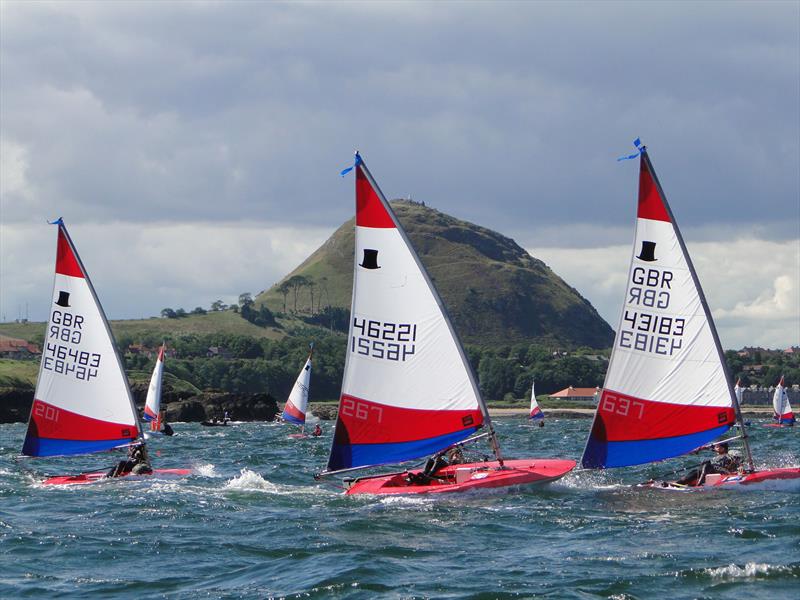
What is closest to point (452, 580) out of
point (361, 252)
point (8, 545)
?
point (8, 545)

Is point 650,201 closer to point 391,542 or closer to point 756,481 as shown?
point 756,481

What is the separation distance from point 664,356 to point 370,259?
9097 millimetres

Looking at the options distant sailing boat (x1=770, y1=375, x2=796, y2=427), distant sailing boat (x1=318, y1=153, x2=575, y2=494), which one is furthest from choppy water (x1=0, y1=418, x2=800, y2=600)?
distant sailing boat (x1=770, y1=375, x2=796, y2=427)

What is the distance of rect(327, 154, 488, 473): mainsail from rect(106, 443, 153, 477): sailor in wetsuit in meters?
8.75

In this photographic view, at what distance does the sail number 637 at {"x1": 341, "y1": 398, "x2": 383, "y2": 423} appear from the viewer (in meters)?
36.5

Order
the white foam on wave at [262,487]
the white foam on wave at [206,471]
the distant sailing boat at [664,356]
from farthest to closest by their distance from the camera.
→ the white foam on wave at [206,471]
the white foam on wave at [262,487]
the distant sailing boat at [664,356]

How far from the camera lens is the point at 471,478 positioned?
35.8m

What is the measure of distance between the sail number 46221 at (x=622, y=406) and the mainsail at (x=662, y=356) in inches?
1.2

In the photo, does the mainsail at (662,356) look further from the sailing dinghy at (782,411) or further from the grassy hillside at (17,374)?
the grassy hillside at (17,374)

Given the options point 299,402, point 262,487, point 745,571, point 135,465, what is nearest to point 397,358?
point 262,487

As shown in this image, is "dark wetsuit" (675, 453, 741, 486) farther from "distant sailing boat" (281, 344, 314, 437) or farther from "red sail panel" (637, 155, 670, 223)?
"distant sailing boat" (281, 344, 314, 437)

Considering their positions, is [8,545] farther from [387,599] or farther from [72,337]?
[72,337]

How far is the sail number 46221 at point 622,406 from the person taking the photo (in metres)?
36.6

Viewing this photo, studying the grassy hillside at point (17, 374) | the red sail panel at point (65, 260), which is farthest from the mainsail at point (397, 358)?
the grassy hillside at point (17, 374)
